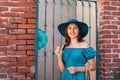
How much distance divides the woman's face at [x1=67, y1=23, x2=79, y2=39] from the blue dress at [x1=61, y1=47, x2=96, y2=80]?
18 centimetres

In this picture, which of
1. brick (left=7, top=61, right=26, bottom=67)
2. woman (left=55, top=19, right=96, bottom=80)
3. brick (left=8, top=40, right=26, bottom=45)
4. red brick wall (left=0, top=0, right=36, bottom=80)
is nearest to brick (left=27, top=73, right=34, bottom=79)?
red brick wall (left=0, top=0, right=36, bottom=80)

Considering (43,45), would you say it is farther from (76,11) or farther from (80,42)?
(76,11)

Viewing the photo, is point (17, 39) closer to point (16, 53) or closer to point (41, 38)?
point (16, 53)

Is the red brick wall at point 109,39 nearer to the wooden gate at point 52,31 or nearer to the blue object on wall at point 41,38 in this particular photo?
the wooden gate at point 52,31

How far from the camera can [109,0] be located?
16.4ft

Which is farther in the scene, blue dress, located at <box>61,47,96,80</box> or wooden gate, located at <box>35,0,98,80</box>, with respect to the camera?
wooden gate, located at <box>35,0,98,80</box>

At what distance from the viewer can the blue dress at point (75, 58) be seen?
3889mm

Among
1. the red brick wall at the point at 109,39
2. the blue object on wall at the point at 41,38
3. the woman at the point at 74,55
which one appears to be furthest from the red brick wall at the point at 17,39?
the red brick wall at the point at 109,39

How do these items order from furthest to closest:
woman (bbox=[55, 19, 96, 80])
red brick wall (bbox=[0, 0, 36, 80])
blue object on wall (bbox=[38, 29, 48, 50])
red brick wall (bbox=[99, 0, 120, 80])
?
red brick wall (bbox=[99, 0, 120, 80]) < blue object on wall (bbox=[38, 29, 48, 50]) < red brick wall (bbox=[0, 0, 36, 80]) < woman (bbox=[55, 19, 96, 80])

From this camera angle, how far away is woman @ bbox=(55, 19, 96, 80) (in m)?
3.87

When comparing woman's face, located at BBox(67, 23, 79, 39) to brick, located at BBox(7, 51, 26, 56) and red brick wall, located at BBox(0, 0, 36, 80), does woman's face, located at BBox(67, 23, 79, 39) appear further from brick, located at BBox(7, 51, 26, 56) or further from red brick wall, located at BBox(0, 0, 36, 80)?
brick, located at BBox(7, 51, 26, 56)

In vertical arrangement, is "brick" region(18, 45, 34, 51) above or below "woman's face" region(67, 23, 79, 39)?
below

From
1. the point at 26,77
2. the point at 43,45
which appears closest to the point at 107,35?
the point at 43,45

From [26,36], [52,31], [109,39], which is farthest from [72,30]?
[52,31]
